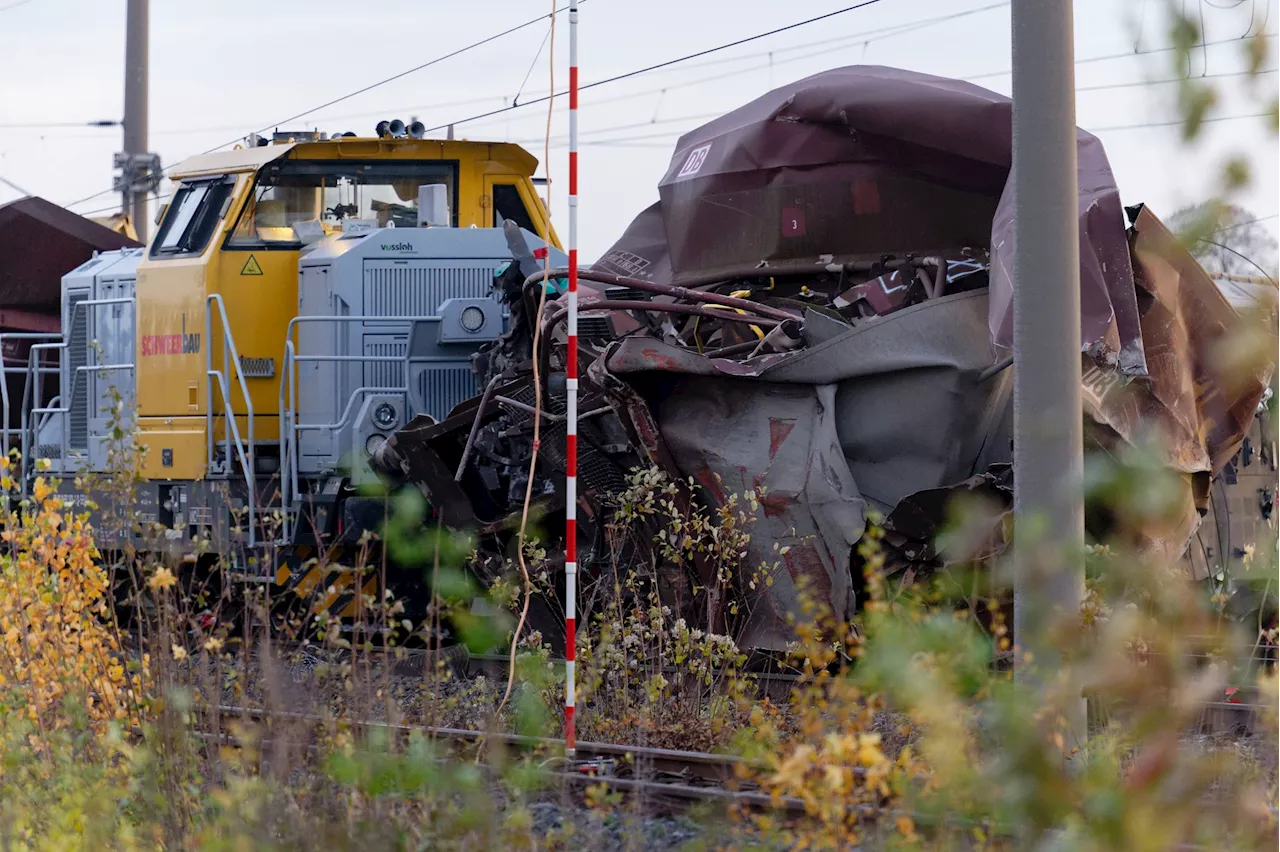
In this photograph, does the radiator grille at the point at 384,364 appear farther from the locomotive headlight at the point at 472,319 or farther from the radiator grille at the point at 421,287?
the locomotive headlight at the point at 472,319

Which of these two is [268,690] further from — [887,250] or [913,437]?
[887,250]

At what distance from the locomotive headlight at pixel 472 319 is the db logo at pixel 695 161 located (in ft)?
5.67

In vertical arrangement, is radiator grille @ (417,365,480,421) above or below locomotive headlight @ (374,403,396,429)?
→ above

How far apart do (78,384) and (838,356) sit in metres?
6.94

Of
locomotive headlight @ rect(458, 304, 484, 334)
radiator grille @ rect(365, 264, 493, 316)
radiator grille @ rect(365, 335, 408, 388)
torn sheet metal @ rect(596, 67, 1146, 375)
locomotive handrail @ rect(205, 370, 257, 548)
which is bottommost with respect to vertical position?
locomotive handrail @ rect(205, 370, 257, 548)

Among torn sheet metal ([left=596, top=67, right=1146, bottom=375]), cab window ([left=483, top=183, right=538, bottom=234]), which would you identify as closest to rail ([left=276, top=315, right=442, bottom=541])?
cab window ([left=483, top=183, right=538, bottom=234])

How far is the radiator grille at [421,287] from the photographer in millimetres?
10633

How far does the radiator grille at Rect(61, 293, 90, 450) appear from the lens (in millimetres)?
11930

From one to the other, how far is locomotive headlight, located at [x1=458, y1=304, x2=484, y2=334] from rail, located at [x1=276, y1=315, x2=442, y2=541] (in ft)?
0.65

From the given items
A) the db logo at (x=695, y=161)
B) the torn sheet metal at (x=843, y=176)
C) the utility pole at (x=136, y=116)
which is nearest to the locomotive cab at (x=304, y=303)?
the db logo at (x=695, y=161)

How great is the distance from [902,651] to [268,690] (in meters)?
2.26

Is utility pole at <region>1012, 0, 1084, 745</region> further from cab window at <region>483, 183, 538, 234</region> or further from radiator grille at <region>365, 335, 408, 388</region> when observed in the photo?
cab window at <region>483, 183, 538, 234</region>

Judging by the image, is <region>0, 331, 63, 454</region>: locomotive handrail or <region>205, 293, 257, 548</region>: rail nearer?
<region>205, 293, 257, 548</region>: rail

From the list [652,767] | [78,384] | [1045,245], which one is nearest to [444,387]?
[78,384]
